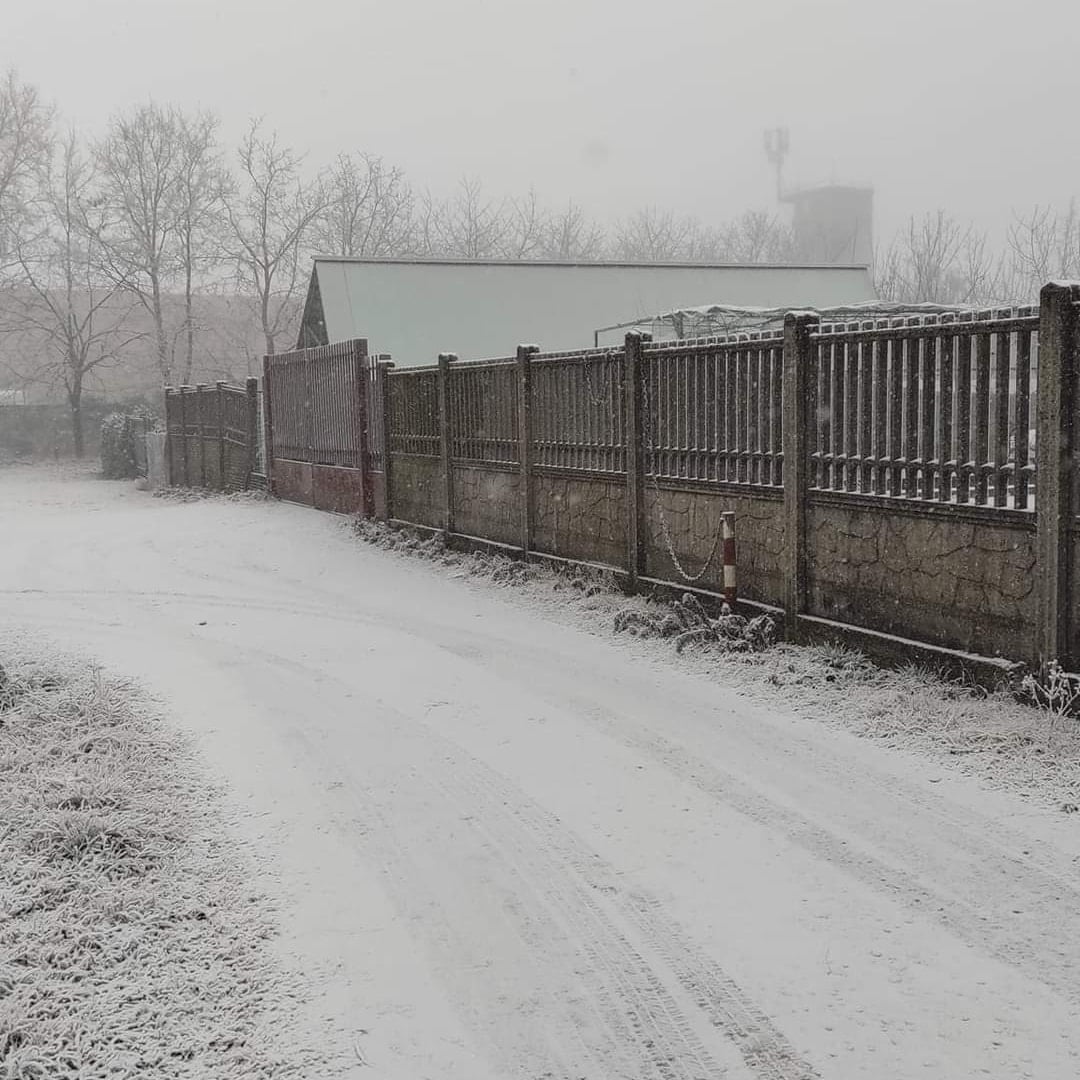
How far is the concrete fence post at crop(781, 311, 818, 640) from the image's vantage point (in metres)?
6.98

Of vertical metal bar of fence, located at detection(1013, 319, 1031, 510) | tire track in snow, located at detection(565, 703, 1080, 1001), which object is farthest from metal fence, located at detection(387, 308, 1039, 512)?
tire track in snow, located at detection(565, 703, 1080, 1001)

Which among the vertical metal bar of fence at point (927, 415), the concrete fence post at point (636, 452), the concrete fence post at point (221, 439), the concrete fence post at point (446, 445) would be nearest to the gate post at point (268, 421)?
the concrete fence post at point (221, 439)

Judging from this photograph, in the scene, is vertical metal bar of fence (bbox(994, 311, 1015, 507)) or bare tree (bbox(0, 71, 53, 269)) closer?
vertical metal bar of fence (bbox(994, 311, 1015, 507))

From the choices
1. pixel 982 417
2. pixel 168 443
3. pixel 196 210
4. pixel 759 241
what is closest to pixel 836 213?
pixel 759 241

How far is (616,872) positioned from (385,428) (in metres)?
10.5

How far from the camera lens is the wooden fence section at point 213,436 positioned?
2042cm

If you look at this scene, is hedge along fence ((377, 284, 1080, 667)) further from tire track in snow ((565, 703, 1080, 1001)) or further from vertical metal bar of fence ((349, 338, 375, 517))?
vertical metal bar of fence ((349, 338, 375, 517))

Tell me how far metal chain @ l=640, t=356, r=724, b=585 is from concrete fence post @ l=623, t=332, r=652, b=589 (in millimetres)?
26

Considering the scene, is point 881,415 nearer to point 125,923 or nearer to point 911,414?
point 911,414

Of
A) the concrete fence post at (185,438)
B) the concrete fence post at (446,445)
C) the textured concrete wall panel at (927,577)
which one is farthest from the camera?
the concrete fence post at (185,438)

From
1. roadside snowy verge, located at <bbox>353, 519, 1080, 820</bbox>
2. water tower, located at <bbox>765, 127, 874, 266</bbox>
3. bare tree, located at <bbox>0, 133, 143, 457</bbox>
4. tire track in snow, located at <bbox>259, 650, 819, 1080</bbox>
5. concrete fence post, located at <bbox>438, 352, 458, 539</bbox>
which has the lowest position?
tire track in snow, located at <bbox>259, 650, 819, 1080</bbox>

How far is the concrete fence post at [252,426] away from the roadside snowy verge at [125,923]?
14866mm

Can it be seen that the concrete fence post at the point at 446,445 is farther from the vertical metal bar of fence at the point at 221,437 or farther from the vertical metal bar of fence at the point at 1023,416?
the vertical metal bar of fence at the point at 221,437

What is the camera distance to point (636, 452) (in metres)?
8.79
